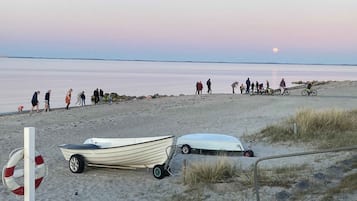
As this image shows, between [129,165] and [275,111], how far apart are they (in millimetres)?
14389

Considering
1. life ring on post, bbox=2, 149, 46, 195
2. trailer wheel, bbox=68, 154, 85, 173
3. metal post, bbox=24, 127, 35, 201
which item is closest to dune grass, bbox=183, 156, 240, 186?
trailer wheel, bbox=68, 154, 85, 173

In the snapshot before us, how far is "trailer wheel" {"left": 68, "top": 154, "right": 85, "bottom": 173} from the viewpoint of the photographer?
1135cm

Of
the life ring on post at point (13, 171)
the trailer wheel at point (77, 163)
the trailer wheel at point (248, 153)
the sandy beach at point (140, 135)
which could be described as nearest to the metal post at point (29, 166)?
the life ring on post at point (13, 171)

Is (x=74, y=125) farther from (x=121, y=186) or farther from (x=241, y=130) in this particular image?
(x=121, y=186)

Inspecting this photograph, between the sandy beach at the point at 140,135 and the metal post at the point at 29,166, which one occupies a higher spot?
the metal post at the point at 29,166

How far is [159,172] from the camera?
34.5 ft

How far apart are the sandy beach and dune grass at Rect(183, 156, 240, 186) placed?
23 cm

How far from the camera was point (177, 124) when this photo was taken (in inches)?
834

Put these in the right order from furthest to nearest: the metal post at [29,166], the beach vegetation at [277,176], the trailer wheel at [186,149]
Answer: the trailer wheel at [186,149] < the beach vegetation at [277,176] < the metal post at [29,166]

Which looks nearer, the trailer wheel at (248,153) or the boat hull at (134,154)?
the boat hull at (134,154)

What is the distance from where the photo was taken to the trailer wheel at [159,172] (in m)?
10.5

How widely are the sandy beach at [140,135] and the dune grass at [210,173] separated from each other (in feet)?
0.75

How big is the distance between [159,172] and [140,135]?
7.93m

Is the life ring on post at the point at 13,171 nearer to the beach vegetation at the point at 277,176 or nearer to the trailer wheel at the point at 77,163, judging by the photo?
the beach vegetation at the point at 277,176
